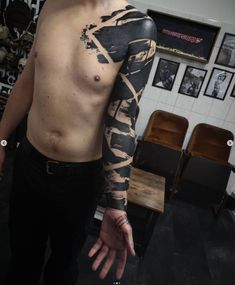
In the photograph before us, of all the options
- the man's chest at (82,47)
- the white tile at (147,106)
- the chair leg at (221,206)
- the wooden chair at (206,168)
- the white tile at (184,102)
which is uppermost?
the man's chest at (82,47)

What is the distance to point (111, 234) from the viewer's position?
796 millimetres

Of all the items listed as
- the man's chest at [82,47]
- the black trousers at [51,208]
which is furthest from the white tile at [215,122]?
the man's chest at [82,47]

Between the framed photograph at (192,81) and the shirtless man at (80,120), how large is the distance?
7.89ft

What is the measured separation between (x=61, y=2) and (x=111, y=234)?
80cm

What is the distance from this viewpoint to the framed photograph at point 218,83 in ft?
9.95

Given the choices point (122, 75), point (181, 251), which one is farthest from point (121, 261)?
point (181, 251)

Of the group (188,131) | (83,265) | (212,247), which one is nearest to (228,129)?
(188,131)

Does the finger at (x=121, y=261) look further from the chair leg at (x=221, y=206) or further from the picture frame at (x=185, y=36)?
the picture frame at (x=185, y=36)

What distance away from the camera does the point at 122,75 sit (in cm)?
80

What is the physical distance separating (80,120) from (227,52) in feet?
8.72

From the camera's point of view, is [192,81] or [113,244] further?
[192,81]

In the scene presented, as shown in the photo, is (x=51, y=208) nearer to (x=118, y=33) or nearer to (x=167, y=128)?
(x=118, y=33)

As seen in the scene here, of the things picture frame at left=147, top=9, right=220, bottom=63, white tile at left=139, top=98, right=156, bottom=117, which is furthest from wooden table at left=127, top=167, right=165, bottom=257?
picture frame at left=147, top=9, right=220, bottom=63

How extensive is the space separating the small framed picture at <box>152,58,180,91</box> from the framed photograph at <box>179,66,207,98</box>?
13 centimetres
